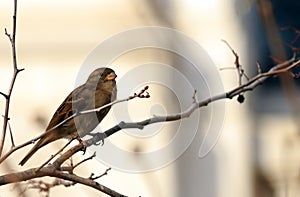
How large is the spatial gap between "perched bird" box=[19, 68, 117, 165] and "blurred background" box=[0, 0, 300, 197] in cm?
131

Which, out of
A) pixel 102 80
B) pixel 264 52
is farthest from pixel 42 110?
pixel 102 80

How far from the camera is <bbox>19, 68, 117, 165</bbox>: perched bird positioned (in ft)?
6.93

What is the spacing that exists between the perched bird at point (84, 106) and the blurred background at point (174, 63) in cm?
131

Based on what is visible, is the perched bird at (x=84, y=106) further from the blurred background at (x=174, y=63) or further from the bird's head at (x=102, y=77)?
the blurred background at (x=174, y=63)

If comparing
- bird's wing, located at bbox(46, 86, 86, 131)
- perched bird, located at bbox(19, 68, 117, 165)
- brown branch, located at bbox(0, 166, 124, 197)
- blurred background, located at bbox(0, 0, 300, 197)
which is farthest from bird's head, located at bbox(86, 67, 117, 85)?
blurred background, located at bbox(0, 0, 300, 197)

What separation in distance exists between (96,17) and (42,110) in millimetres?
498

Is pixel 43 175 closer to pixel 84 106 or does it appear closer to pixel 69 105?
pixel 84 106

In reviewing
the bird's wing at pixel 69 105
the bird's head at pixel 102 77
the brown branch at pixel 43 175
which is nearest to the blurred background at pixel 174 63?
the bird's head at pixel 102 77

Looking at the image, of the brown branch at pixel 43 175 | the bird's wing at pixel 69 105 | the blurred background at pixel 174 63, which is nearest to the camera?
the brown branch at pixel 43 175

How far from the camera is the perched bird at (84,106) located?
2113 mm

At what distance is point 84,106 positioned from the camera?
206 centimetres

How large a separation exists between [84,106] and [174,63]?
6.28ft

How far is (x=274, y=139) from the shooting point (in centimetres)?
402

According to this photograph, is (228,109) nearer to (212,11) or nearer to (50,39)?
(212,11)
